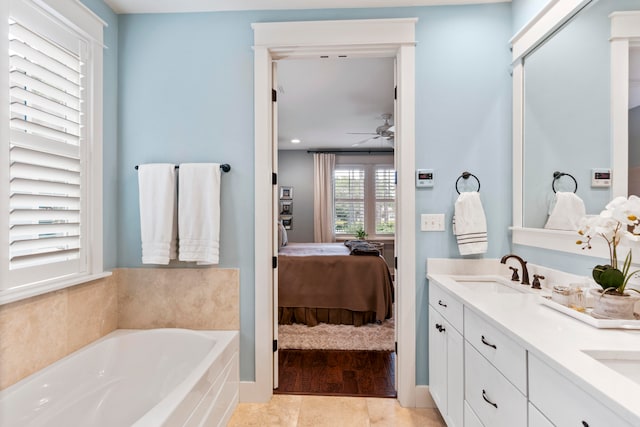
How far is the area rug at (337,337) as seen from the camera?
305 cm

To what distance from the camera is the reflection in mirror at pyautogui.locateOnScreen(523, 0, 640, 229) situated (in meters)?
1.42

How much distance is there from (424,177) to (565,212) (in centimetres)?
77

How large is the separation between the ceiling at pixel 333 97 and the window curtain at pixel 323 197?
2.18 feet

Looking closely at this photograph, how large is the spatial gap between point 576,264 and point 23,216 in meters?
2.64

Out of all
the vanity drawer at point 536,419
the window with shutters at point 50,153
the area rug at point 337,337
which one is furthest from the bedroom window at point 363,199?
the vanity drawer at point 536,419

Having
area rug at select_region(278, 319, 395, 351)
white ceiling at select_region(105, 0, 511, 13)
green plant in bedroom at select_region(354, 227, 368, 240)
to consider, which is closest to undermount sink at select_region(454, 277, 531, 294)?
area rug at select_region(278, 319, 395, 351)

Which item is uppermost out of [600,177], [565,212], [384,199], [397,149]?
[397,149]

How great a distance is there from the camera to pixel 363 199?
664 centimetres

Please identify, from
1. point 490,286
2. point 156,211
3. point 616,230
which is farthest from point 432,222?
point 156,211

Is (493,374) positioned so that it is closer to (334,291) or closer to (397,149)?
(397,149)

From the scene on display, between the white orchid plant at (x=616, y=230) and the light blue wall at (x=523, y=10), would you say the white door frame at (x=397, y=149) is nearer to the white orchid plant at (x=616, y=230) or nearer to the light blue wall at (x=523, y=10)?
the light blue wall at (x=523, y=10)

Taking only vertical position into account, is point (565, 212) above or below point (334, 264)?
above

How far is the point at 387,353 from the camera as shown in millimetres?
2924

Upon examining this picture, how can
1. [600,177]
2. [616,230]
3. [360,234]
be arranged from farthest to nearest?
[360,234], [600,177], [616,230]
